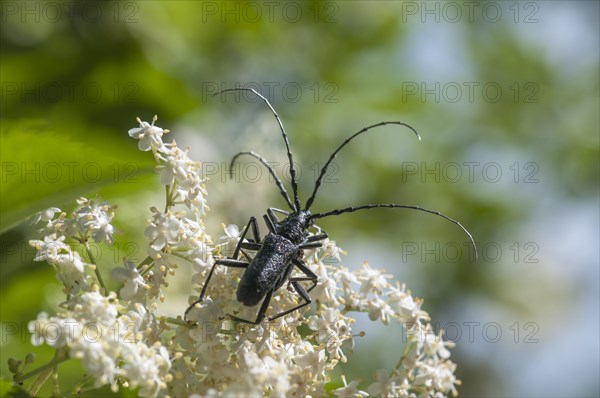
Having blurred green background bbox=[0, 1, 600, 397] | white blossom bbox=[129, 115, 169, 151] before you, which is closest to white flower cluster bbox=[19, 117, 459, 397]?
white blossom bbox=[129, 115, 169, 151]

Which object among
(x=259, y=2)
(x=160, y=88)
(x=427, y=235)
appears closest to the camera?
(x=160, y=88)

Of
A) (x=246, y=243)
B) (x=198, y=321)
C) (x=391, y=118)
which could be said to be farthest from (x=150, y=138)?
(x=391, y=118)

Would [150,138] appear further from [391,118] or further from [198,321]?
[391,118]

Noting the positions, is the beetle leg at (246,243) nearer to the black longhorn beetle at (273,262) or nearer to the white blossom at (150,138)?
the black longhorn beetle at (273,262)

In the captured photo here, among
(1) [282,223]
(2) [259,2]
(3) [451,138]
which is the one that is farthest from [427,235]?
(1) [282,223]

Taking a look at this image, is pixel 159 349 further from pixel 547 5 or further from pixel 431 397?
pixel 547 5
